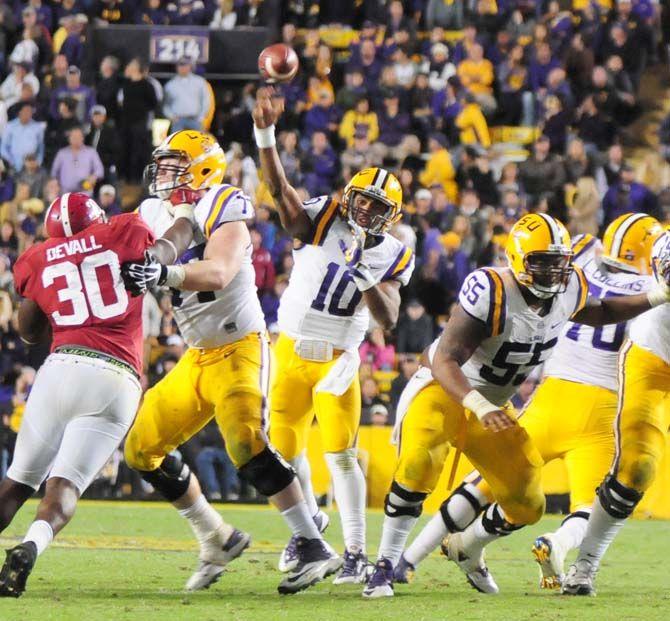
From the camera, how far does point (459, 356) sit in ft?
20.7

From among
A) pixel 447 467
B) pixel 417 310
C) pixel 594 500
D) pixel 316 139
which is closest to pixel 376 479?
pixel 447 467

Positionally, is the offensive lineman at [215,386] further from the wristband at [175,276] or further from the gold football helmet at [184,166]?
the wristband at [175,276]

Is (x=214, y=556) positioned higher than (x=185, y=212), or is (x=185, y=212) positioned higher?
(x=185, y=212)

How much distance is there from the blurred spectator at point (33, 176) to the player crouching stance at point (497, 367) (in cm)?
929

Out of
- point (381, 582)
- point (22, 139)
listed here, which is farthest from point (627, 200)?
point (381, 582)

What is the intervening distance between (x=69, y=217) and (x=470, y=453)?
205cm

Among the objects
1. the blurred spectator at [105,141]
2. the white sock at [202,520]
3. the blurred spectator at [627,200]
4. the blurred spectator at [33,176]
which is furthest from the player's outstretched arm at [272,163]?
the blurred spectator at [105,141]

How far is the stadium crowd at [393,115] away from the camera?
14.2 m

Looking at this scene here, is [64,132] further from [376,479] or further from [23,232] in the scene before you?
[376,479]

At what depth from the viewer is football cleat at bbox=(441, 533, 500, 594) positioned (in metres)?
7.01

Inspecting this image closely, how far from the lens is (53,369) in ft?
20.2

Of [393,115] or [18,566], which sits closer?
[18,566]

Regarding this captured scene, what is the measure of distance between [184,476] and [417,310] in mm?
6715

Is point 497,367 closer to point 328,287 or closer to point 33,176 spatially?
point 328,287
